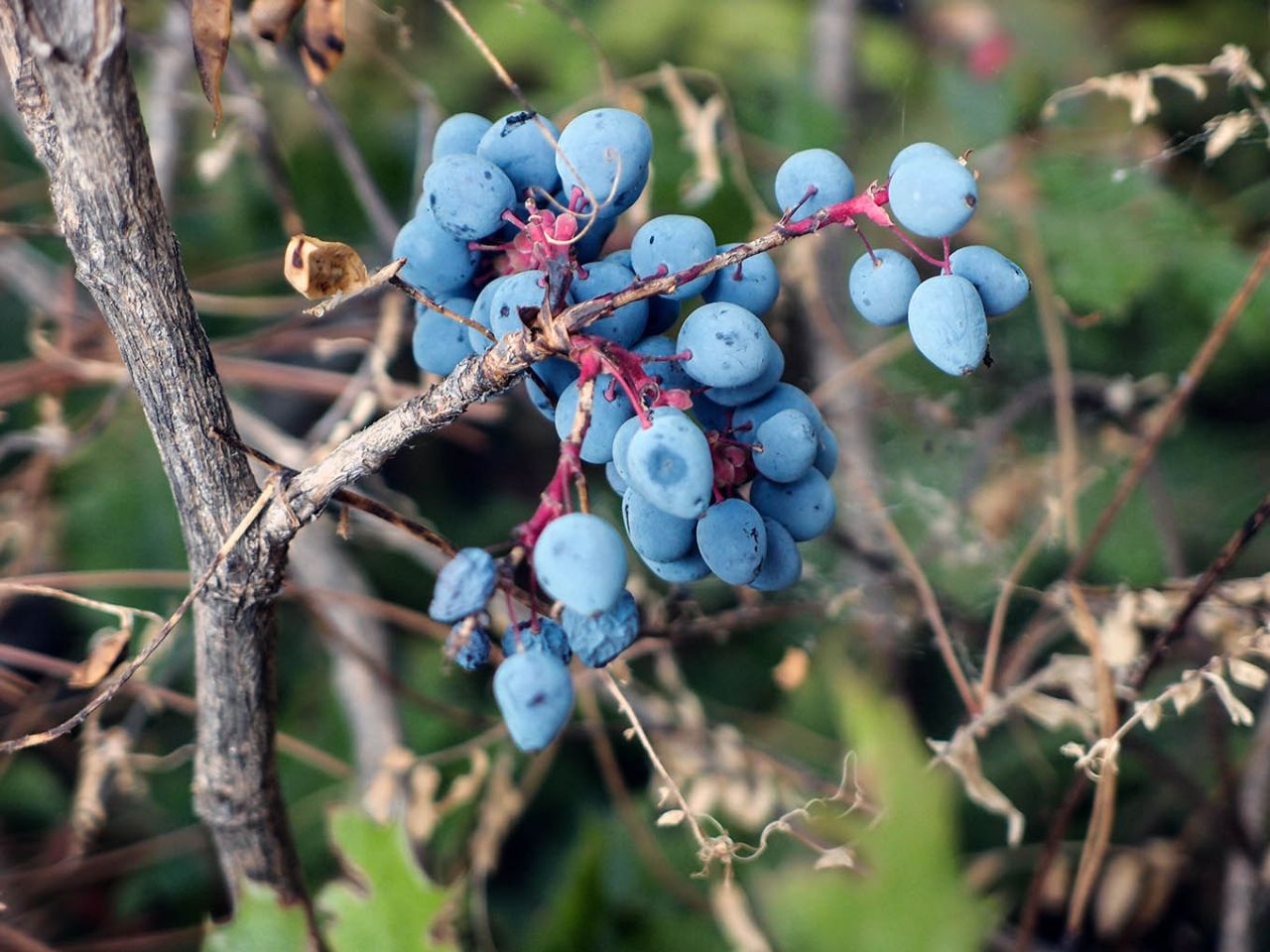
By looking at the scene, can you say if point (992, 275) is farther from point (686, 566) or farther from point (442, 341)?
point (442, 341)

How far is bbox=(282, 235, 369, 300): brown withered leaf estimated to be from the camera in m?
0.64

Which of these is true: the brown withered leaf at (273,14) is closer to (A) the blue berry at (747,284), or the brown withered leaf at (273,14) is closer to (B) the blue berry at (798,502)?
(A) the blue berry at (747,284)

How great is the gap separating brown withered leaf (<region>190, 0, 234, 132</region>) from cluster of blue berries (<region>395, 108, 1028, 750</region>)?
15 cm

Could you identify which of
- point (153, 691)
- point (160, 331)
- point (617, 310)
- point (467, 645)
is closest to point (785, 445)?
point (617, 310)

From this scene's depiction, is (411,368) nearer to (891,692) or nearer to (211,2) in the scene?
(891,692)

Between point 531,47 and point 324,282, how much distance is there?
166 cm

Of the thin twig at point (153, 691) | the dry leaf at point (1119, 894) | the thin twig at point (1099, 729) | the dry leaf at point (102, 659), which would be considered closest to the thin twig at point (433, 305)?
the dry leaf at point (102, 659)

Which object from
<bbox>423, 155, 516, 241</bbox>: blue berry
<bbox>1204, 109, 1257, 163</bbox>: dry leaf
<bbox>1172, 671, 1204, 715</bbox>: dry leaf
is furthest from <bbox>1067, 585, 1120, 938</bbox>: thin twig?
<bbox>423, 155, 516, 241</bbox>: blue berry

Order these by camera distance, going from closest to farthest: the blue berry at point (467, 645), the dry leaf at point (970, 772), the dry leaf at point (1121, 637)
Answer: the blue berry at point (467, 645), the dry leaf at point (970, 772), the dry leaf at point (1121, 637)

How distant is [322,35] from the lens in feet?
2.44

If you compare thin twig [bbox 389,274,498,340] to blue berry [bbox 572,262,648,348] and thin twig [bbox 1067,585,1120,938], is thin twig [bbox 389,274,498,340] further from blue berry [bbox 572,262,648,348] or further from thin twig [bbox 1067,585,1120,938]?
thin twig [bbox 1067,585,1120,938]

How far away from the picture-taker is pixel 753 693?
1835 millimetres

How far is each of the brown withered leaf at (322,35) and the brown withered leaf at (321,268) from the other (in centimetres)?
18

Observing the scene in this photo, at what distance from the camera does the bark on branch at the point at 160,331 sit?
56cm
